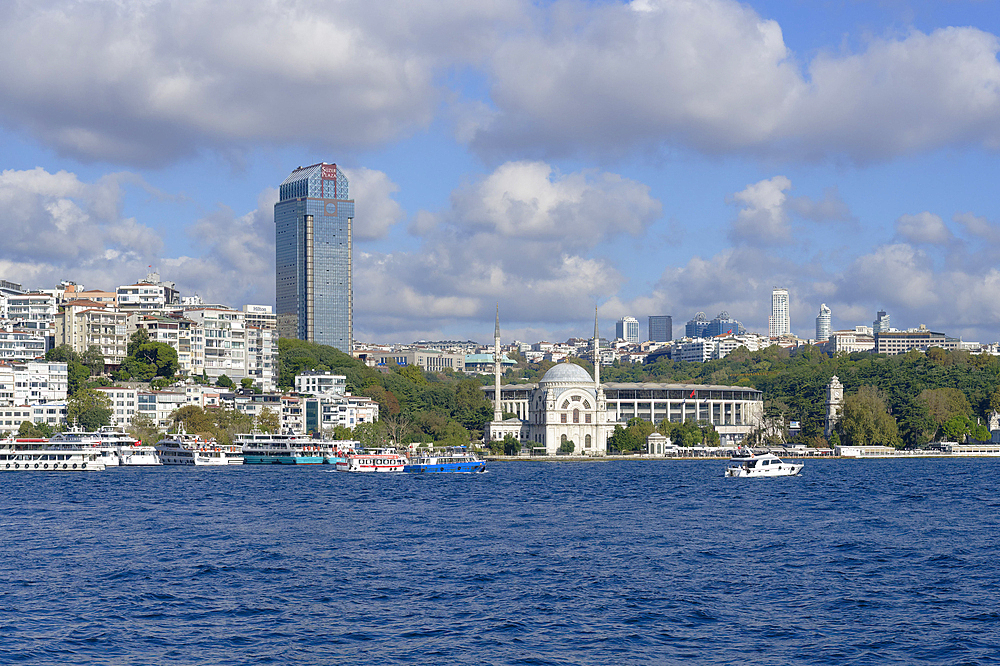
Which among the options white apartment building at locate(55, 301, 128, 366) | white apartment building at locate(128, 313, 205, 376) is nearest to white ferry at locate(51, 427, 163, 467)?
white apartment building at locate(128, 313, 205, 376)

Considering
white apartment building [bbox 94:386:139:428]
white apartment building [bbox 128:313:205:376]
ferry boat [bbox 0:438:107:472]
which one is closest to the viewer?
ferry boat [bbox 0:438:107:472]

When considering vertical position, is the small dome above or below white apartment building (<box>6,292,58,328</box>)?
below

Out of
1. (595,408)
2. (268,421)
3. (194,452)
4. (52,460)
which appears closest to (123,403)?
(268,421)

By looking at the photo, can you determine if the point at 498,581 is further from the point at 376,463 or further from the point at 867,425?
the point at 867,425

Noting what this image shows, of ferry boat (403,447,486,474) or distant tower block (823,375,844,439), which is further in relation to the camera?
distant tower block (823,375,844,439)

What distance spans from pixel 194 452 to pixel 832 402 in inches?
2194

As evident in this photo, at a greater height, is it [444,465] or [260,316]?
[260,316]

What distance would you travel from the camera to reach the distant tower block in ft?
357

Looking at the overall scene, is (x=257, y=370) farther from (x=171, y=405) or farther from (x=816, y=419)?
(x=816, y=419)

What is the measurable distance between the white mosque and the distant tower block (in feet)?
27.0

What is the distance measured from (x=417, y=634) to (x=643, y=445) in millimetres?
86376

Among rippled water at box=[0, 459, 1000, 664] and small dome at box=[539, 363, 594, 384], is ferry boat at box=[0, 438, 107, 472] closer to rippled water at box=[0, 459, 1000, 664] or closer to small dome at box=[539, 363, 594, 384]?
rippled water at box=[0, 459, 1000, 664]

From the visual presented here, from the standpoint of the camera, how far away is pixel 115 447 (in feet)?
266

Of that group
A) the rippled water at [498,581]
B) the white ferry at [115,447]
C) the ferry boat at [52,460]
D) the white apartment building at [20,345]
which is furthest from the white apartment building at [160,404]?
the rippled water at [498,581]
